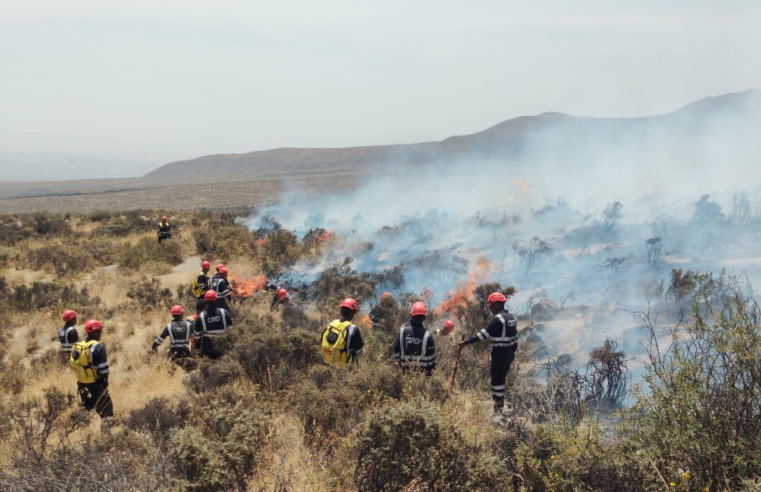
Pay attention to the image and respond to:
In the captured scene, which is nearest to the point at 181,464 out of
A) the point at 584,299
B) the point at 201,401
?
the point at 201,401

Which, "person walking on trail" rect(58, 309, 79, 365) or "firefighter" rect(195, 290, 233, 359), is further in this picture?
"person walking on trail" rect(58, 309, 79, 365)

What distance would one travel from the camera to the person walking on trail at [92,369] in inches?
233

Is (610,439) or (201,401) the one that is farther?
(610,439)

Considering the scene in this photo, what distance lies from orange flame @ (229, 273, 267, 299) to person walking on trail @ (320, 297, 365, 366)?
7.51 meters

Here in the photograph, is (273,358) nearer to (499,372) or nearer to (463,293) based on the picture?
(499,372)

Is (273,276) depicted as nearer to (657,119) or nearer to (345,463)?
(345,463)

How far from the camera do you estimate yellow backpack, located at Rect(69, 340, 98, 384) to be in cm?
590

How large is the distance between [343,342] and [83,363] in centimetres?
326

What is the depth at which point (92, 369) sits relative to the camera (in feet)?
19.4

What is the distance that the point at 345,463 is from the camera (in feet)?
13.4

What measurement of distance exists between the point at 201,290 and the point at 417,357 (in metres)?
6.21

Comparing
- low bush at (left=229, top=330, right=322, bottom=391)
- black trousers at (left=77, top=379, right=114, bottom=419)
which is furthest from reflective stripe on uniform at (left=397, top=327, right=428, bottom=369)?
black trousers at (left=77, top=379, right=114, bottom=419)

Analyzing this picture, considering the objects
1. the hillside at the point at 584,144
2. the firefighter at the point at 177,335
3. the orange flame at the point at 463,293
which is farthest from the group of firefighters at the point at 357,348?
the hillside at the point at 584,144

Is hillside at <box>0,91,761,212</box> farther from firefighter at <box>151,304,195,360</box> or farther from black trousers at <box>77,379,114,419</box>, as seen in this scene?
black trousers at <box>77,379,114,419</box>
